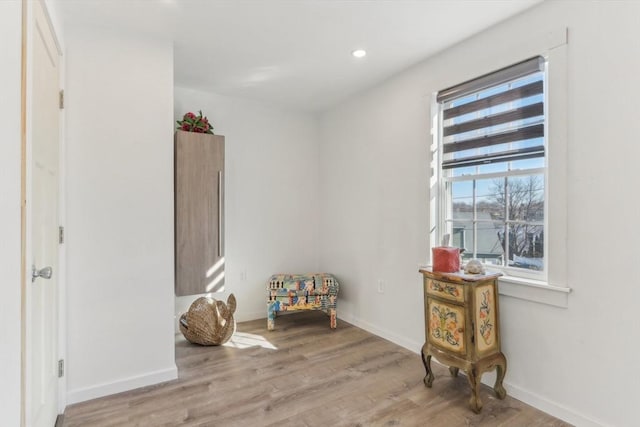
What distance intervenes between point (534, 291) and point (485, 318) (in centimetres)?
34

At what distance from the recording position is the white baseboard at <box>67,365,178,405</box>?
2.19m

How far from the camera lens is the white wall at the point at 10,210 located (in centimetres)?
100

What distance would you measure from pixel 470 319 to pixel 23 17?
99.3 inches

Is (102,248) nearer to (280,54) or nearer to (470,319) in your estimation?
(280,54)

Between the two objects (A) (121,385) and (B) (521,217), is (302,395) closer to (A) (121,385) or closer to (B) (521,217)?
(A) (121,385)

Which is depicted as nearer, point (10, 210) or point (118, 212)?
point (10, 210)

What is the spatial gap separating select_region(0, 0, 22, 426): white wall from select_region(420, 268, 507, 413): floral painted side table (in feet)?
6.93

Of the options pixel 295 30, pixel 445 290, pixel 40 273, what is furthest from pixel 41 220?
pixel 445 290

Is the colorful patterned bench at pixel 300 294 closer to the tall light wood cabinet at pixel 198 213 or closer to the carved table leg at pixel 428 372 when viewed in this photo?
the tall light wood cabinet at pixel 198 213

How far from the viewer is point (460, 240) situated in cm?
273

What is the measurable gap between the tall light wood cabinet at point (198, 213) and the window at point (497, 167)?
6.33 feet

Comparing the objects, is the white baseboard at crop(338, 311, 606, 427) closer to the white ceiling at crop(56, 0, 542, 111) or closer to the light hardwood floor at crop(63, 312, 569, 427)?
the light hardwood floor at crop(63, 312, 569, 427)

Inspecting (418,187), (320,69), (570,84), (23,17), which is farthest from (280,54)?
(570,84)

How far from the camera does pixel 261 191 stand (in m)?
4.00
